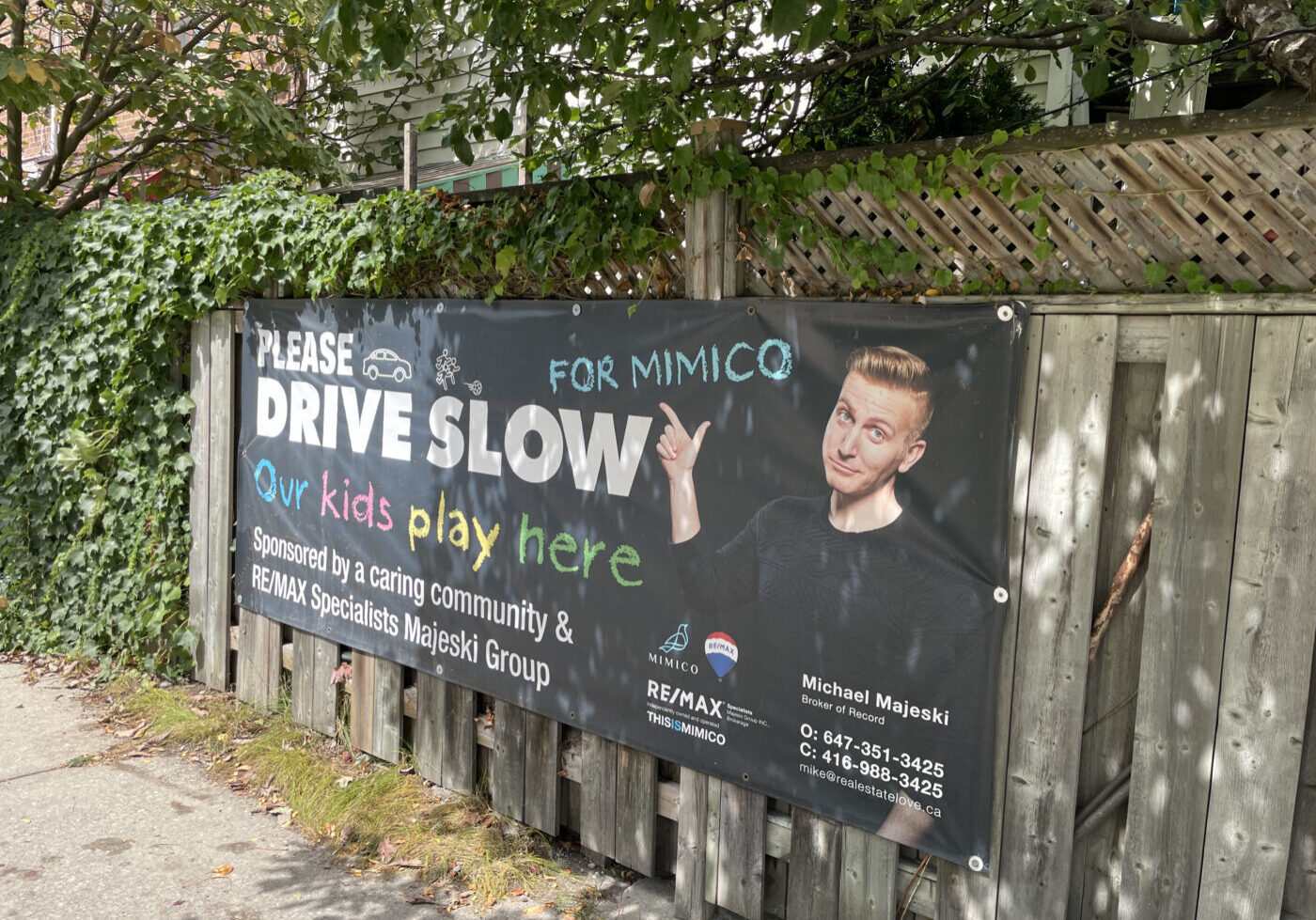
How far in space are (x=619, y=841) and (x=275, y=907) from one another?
1.30 meters

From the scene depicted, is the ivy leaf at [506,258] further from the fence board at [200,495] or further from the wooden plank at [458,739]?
the fence board at [200,495]

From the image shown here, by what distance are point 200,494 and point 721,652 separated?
3703mm

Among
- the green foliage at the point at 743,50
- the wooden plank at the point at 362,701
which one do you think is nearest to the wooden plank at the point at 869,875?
the green foliage at the point at 743,50

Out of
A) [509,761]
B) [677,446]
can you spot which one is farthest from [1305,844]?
[509,761]

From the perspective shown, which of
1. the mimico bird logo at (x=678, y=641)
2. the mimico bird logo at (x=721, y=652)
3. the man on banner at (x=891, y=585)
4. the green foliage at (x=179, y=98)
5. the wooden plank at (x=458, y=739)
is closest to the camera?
the man on banner at (x=891, y=585)

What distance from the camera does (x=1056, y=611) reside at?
3061 mm

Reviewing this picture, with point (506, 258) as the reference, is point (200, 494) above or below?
below

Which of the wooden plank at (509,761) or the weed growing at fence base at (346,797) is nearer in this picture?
the weed growing at fence base at (346,797)

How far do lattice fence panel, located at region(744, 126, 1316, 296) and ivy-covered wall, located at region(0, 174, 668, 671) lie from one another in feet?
7.81

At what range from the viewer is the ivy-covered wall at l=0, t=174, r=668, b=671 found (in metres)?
5.43

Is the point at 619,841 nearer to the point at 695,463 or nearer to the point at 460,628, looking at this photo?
the point at 460,628

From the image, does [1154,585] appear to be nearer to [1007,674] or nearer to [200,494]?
[1007,674]

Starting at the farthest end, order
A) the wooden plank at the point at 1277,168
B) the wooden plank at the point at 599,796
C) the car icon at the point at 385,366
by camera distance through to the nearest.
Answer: the car icon at the point at 385,366 → the wooden plank at the point at 599,796 → the wooden plank at the point at 1277,168

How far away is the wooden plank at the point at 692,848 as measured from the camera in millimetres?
3934
